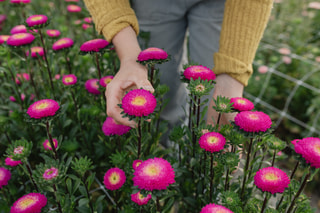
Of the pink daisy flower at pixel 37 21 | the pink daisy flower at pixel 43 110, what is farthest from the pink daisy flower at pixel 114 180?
the pink daisy flower at pixel 37 21

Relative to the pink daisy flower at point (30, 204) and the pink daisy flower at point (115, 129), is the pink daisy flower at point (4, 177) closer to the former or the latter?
the pink daisy flower at point (30, 204)

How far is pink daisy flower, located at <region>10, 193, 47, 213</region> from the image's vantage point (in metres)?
0.77

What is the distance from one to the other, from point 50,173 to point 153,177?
13.5 inches

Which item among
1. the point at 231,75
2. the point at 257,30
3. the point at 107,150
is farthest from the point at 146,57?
the point at 107,150

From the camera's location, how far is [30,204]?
78 centimetres

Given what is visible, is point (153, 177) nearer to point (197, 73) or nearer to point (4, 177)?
point (197, 73)

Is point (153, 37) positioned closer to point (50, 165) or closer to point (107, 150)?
point (107, 150)

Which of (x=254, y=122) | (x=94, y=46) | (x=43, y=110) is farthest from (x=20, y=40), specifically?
(x=254, y=122)

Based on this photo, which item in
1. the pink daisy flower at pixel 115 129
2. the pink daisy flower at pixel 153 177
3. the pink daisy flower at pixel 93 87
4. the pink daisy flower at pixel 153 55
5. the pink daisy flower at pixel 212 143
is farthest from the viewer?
the pink daisy flower at pixel 93 87

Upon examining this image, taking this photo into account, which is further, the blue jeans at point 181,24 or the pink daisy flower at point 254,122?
the blue jeans at point 181,24

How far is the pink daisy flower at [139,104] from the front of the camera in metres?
0.68

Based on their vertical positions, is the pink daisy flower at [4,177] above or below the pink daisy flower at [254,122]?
below

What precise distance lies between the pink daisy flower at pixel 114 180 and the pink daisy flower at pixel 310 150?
0.55 m

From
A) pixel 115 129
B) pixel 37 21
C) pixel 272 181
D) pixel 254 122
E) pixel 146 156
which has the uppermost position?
pixel 37 21
